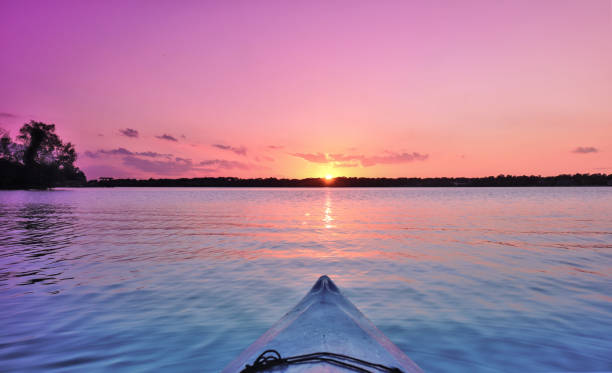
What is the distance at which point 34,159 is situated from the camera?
267 ft

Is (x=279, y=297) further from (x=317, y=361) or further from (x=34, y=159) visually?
(x=34, y=159)

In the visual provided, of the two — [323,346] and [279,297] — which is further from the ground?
[323,346]

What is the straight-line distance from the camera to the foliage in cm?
7944

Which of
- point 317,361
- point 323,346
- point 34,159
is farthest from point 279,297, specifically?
point 34,159

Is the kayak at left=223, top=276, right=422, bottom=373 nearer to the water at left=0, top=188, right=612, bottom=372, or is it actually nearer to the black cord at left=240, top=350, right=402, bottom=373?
the black cord at left=240, top=350, right=402, bottom=373

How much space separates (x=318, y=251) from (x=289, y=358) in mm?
9395

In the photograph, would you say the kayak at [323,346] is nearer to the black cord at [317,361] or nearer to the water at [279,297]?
the black cord at [317,361]

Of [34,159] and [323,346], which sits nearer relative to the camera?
[323,346]

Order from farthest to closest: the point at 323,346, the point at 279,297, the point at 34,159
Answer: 1. the point at 34,159
2. the point at 279,297
3. the point at 323,346

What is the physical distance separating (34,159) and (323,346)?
105 m

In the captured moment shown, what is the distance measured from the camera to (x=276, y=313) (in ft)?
21.3

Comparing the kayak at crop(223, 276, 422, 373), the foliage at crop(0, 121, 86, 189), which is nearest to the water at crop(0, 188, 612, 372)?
the kayak at crop(223, 276, 422, 373)

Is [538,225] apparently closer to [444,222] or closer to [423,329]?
[444,222]

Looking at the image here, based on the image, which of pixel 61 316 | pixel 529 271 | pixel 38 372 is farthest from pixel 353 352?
pixel 529 271
